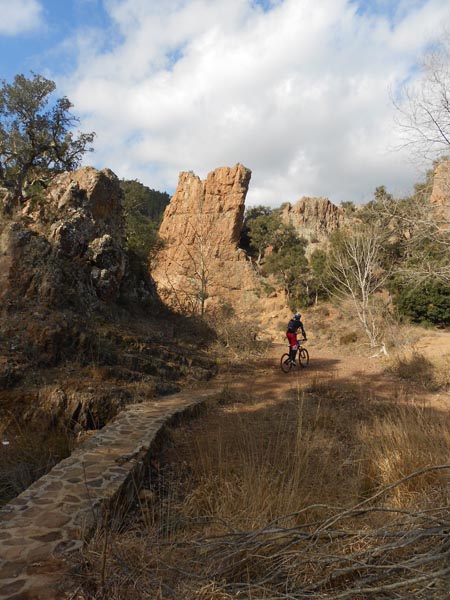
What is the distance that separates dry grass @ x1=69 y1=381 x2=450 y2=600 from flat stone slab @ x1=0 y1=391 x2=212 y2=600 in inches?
10.1

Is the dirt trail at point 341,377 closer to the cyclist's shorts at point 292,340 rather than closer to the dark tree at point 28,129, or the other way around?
the cyclist's shorts at point 292,340

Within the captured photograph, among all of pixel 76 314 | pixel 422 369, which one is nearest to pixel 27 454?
pixel 76 314

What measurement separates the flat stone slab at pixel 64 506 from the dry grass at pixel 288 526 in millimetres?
257

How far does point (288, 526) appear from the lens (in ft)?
10.3

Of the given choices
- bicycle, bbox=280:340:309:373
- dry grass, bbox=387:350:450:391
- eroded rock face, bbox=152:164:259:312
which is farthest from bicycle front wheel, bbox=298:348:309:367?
eroded rock face, bbox=152:164:259:312

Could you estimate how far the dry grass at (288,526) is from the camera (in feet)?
6.94

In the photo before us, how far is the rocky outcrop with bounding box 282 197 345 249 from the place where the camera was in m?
37.9

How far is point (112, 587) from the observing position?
2254 mm

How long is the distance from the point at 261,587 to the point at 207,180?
3348 centimetres

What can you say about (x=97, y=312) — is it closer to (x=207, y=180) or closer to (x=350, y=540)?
(x=350, y=540)

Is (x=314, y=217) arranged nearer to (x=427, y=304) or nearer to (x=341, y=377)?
(x=427, y=304)

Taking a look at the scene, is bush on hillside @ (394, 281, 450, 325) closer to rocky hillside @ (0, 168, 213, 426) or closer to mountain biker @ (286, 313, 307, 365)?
mountain biker @ (286, 313, 307, 365)

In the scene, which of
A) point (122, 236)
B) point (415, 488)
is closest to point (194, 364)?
point (122, 236)

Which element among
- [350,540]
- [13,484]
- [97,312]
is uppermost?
[97,312]
